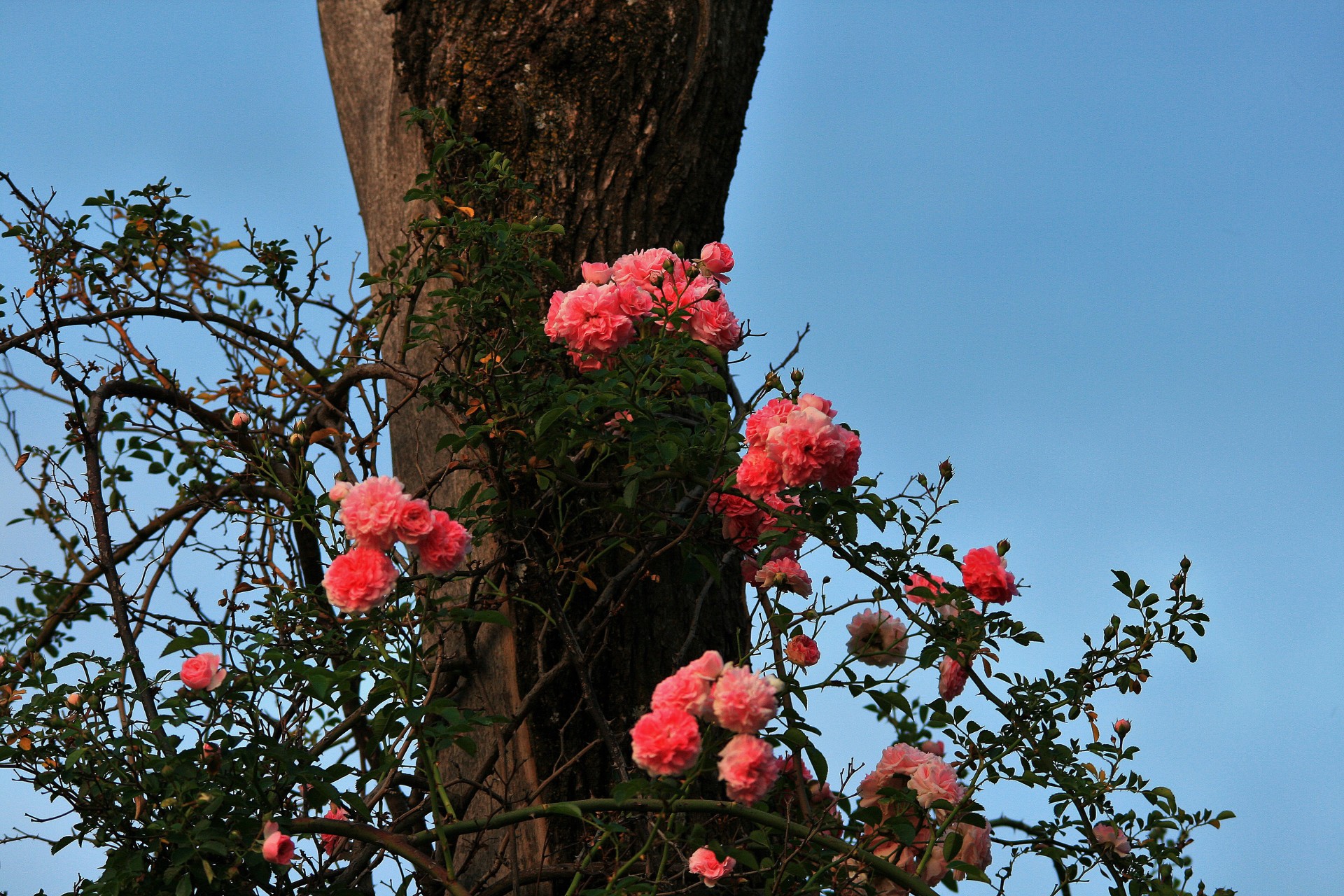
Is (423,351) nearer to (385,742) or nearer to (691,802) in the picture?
(385,742)

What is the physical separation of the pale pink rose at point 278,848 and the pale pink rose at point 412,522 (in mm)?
455

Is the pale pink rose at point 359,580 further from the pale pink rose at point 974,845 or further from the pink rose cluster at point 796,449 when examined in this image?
the pale pink rose at point 974,845

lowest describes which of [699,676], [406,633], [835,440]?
[699,676]

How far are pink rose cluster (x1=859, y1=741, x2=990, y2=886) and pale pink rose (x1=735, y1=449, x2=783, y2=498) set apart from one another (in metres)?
0.50

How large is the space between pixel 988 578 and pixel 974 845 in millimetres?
436

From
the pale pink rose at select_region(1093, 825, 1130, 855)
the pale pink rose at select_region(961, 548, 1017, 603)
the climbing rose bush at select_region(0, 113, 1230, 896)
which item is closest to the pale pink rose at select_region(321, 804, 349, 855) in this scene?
the climbing rose bush at select_region(0, 113, 1230, 896)

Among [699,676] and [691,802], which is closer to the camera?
[699,676]

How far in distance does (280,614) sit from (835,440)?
1.03 metres

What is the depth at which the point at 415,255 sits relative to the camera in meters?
2.74

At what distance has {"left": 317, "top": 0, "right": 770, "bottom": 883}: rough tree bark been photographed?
2.51m

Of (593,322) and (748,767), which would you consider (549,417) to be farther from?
(748,767)

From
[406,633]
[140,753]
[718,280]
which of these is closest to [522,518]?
[406,633]

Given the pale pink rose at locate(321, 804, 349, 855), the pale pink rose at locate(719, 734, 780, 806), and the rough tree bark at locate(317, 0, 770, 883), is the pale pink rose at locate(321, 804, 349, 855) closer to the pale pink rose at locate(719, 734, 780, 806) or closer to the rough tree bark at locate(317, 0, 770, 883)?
the rough tree bark at locate(317, 0, 770, 883)

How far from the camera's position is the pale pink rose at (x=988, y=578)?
Answer: 6.22ft
